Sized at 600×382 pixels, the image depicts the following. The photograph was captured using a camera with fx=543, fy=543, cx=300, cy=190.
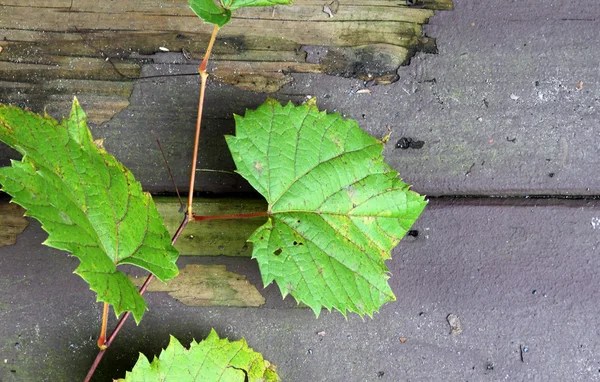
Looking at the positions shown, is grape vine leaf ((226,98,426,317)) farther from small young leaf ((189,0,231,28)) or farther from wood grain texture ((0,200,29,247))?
wood grain texture ((0,200,29,247))

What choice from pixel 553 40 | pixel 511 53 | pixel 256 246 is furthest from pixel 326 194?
pixel 553 40

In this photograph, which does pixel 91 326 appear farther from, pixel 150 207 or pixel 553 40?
pixel 553 40

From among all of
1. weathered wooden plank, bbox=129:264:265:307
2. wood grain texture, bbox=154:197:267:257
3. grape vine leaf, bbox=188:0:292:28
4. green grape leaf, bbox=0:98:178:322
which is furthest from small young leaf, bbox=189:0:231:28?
weathered wooden plank, bbox=129:264:265:307

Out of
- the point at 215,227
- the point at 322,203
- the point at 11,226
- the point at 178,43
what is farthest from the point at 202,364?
the point at 178,43

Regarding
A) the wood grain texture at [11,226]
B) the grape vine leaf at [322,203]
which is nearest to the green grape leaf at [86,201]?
the grape vine leaf at [322,203]

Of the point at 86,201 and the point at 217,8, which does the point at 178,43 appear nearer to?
the point at 217,8
